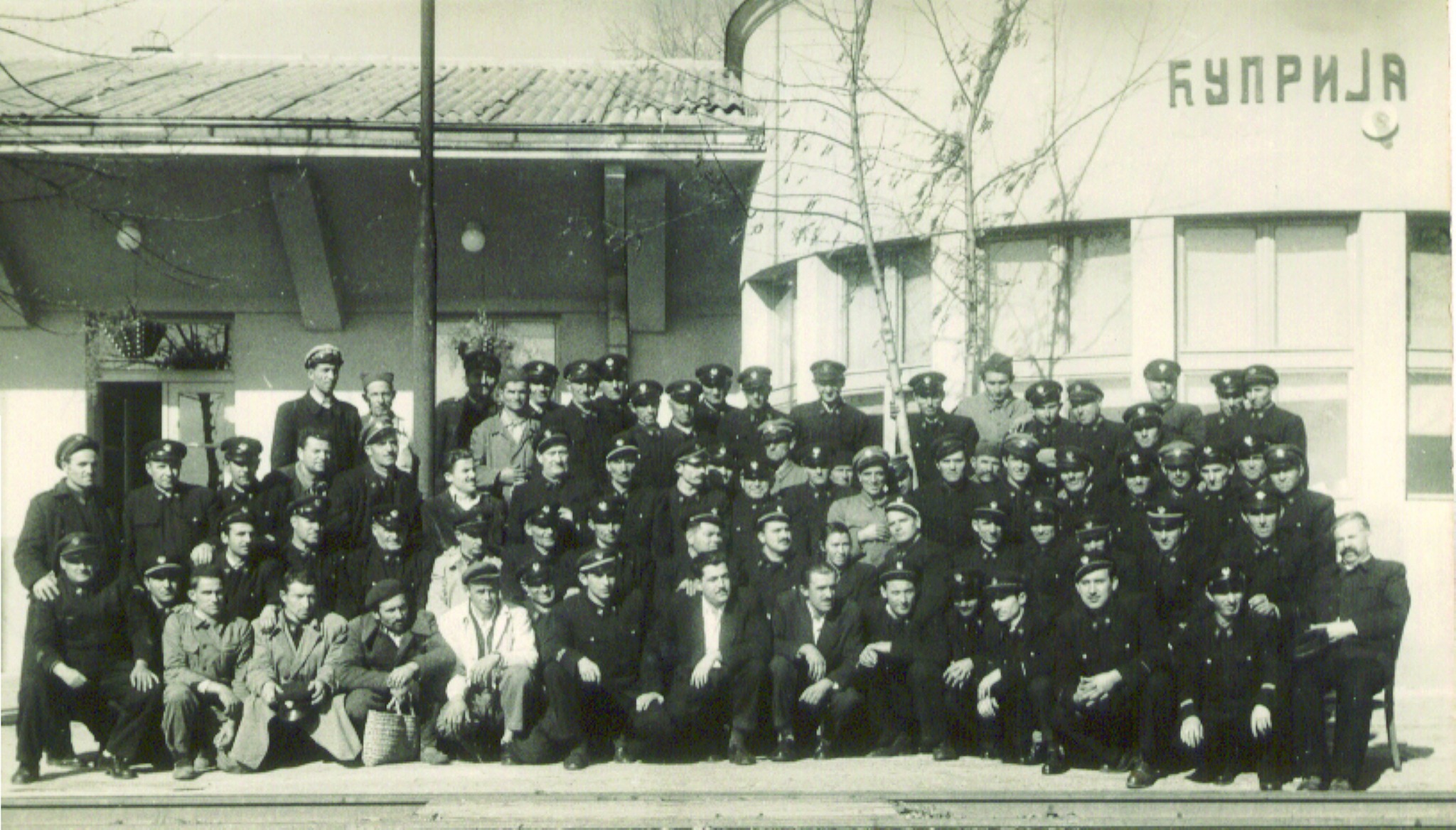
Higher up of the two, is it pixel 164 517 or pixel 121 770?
pixel 164 517

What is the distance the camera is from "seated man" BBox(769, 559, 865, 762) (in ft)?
19.7

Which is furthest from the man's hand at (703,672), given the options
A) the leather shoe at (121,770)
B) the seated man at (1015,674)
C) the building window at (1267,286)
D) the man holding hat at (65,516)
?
the building window at (1267,286)

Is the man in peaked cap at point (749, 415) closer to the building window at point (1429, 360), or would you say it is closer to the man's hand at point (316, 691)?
the man's hand at point (316, 691)

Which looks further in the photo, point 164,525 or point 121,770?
point 164,525

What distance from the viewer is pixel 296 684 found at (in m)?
5.86

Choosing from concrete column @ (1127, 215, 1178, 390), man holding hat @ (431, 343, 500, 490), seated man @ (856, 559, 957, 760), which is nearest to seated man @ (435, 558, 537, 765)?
man holding hat @ (431, 343, 500, 490)

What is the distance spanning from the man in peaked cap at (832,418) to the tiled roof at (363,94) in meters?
2.04

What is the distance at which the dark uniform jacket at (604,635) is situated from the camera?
611cm

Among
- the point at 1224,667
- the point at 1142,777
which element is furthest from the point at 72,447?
the point at 1224,667

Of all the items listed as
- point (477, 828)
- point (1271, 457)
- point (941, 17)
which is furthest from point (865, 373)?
point (477, 828)

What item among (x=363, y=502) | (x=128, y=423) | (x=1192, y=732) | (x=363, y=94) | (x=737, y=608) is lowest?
(x=1192, y=732)

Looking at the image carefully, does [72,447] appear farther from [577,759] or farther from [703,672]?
[703,672]

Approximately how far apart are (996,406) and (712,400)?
1555 millimetres

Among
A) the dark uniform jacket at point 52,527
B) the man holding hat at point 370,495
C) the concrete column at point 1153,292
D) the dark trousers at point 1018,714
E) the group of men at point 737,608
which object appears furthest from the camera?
the concrete column at point 1153,292
